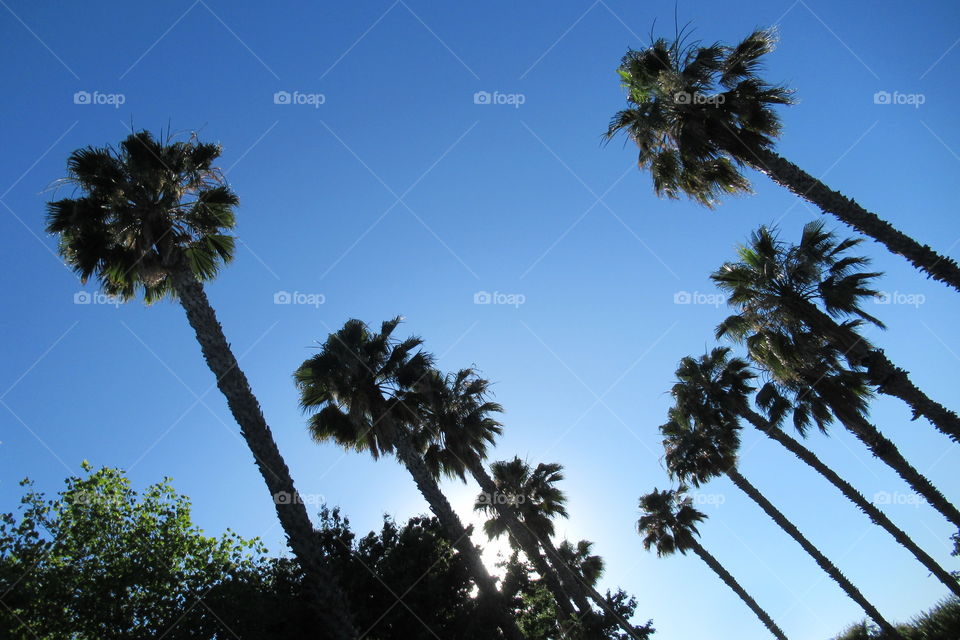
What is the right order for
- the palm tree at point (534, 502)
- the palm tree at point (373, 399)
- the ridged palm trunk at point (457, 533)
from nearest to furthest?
the ridged palm trunk at point (457, 533) < the palm tree at point (373, 399) < the palm tree at point (534, 502)

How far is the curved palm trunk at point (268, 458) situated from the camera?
32.5 ft

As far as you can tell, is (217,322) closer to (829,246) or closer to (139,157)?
(139,157)

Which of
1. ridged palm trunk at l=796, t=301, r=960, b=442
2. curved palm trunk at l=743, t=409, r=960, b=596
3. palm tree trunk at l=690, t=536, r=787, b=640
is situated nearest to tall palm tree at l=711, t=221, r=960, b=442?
ridged palm trunk at l=796, t=301, r=960, b=442

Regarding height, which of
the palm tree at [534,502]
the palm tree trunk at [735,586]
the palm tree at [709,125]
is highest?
the palm tree at [709,125]

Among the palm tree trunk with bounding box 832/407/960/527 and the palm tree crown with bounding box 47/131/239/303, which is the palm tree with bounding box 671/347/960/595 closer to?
the palm tree trunk with bounding box 832/407/960/527

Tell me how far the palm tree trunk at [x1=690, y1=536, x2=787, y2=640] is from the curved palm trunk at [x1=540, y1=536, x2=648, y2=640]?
525 cm

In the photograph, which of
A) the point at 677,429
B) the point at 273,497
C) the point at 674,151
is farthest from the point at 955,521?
the point at 273,497

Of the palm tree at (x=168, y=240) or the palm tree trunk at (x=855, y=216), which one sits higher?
the palm tree at (x=168, y=240)

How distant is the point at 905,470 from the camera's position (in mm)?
12984

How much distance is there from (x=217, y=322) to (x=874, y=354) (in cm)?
1561

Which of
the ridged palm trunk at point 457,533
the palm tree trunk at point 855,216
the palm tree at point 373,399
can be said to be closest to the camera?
the palm tree trunk at point 855,216

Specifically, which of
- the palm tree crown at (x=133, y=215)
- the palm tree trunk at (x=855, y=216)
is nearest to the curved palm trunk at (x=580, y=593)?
the palm tree trunk at (x=855, y=216)

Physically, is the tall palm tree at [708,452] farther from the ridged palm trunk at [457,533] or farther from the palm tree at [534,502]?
the ridged palm trunk at [457,533]

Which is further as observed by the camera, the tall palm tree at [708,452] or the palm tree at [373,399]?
the tall palm tree at [708,452]
